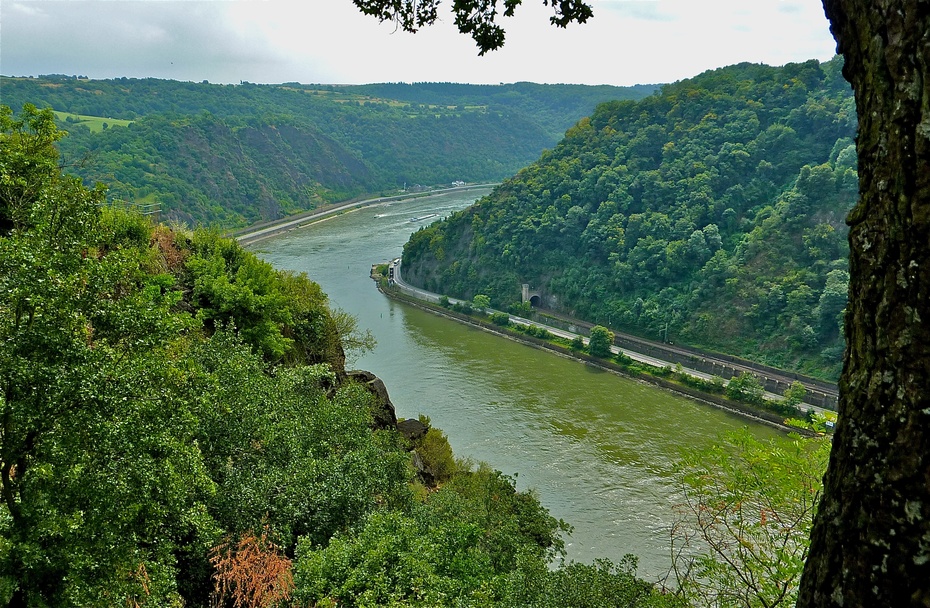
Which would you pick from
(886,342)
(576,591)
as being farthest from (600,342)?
(886,342)

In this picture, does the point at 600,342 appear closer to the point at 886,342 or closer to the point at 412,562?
the point at 412,562

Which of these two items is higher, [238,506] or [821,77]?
[821,77]

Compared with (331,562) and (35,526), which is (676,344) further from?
(35,526)

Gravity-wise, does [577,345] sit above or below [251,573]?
below

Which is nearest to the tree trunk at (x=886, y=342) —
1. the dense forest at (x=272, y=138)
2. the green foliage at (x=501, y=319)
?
the green foliage at (x=501, y=319)

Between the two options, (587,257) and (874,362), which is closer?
(874,362)

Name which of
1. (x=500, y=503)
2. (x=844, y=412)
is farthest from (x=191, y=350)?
(x=844, y=412)
